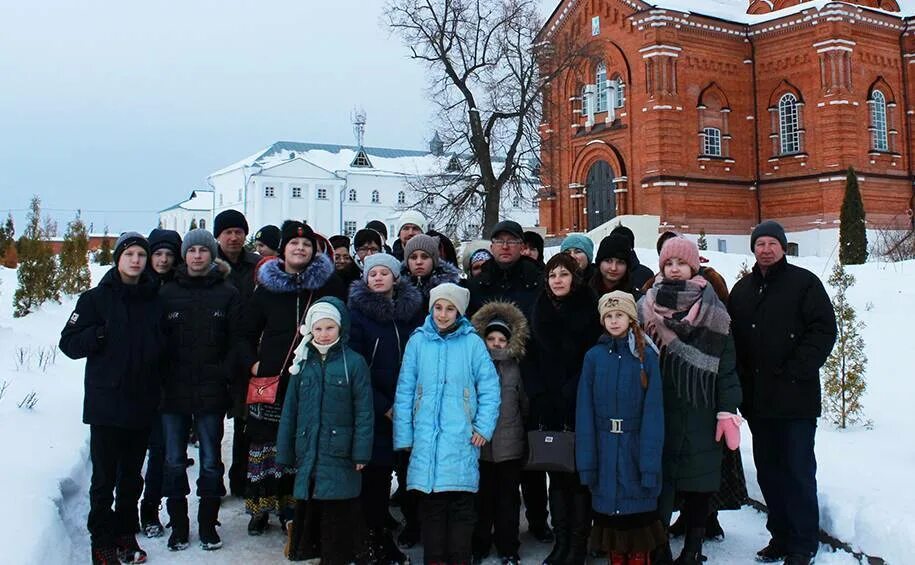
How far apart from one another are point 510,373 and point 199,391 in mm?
2161

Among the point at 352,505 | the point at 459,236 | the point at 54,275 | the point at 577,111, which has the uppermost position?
the point at 577,111

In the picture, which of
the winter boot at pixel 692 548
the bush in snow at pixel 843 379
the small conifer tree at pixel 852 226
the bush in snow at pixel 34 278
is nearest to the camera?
the winter boot at pixel 692 548

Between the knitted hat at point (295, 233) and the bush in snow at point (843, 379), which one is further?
the bush in snow at point (843, 379)

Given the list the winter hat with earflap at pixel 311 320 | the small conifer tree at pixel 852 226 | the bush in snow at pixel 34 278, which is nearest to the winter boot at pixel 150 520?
the winter hat with earflap at pixel 311 320

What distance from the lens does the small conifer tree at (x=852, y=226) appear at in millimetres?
20422

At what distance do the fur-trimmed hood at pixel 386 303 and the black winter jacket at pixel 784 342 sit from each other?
2.23 meters

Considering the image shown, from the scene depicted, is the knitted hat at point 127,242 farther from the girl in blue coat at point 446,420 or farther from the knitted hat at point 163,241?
the girl in blue coat at point 446,420

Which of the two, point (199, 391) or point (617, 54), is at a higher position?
point (617, 54)

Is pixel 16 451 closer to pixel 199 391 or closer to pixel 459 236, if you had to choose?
pixel 199 391

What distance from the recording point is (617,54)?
1099 inches

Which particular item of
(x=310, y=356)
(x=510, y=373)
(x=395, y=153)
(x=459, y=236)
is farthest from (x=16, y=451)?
(x=395, y=153)

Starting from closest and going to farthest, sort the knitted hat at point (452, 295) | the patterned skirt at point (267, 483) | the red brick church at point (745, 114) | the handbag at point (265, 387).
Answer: the knitted hat at point (452, 295)
the handbag at point (265, 387)
the patterned skirt at point (267, 483)
the red brick church at point (745, 114)

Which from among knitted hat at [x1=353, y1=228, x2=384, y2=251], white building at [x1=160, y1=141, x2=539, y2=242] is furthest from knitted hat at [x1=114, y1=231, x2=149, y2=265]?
white building at [x1=160, y1=141, x2=539, y2=242]

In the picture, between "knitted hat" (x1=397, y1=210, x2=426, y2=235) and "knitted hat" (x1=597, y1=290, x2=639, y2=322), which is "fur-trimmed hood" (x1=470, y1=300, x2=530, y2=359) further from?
"knitted hat" (x1=397, y1=210, x2=426, y2=235)
